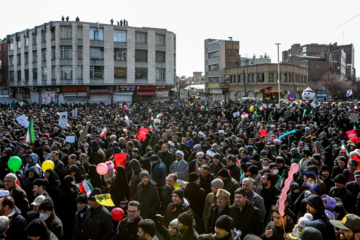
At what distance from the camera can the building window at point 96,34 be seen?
4756cm

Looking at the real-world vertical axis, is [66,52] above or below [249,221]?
above

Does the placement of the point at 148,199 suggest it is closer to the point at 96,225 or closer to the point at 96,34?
the point at 96,225

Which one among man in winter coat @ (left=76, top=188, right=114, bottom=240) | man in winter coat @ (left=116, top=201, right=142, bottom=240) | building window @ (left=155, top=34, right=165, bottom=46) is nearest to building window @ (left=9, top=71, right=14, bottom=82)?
building window @ (left=155, top=34, right=165, bottom=46)

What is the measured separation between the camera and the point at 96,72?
4838 centimetres

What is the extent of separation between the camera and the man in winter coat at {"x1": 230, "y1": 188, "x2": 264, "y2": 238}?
194 inches

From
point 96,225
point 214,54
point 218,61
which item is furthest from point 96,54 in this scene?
point 96,225

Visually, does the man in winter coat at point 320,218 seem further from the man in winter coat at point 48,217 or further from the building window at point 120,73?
the building window at point 120,73

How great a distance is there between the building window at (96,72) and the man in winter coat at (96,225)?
45.1 meters

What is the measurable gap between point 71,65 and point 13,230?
4530 cm

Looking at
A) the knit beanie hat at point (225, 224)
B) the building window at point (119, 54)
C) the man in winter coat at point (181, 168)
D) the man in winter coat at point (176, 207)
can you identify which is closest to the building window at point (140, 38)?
the building window at point (119, 54)

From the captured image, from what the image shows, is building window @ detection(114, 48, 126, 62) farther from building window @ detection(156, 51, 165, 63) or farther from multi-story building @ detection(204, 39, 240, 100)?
multi-story building @ detection(204, 39, 240, 100)

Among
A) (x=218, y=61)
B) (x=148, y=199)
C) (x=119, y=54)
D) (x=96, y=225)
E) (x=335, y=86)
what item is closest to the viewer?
(x=96, y=225)

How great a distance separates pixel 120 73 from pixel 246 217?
46672 mm

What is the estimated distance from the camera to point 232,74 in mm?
65500
